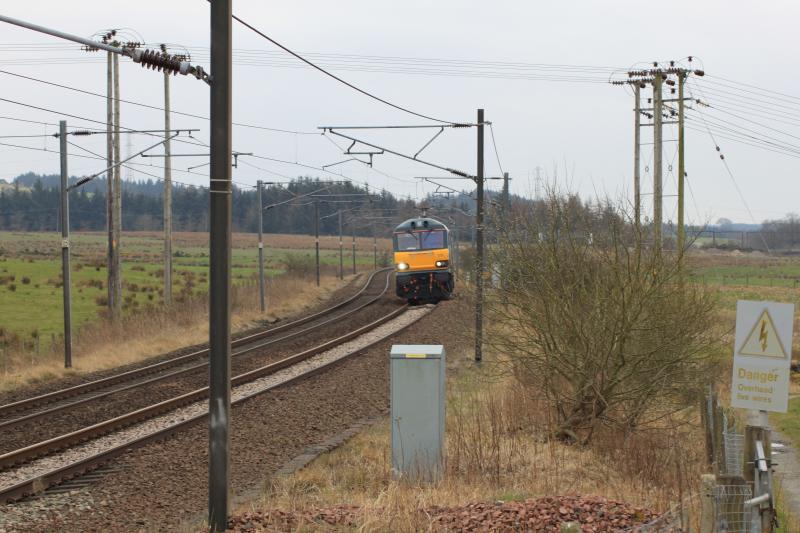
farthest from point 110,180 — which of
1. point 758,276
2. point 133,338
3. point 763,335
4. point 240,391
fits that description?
point 758,276

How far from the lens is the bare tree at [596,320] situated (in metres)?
13.0

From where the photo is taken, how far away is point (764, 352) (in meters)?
8.19

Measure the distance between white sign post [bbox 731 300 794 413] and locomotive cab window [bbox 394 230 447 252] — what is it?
1061 inches

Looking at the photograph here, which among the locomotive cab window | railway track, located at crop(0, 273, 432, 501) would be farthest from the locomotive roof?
railway track, located at crop(0, 273, 432, 501)

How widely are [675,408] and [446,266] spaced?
2149 cm

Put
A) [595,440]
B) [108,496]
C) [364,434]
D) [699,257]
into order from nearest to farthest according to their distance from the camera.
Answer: [108,496], [595,440], [364,434], [699,257]

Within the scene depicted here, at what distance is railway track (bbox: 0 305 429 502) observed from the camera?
437 inches

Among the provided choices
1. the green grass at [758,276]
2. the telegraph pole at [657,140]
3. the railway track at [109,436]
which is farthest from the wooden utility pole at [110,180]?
the green grass at [758,276]

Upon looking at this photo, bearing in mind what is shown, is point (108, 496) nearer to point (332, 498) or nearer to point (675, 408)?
point (332, 498)

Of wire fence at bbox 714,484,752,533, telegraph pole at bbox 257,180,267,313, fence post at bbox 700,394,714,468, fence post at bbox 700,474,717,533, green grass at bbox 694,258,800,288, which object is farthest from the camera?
green grass at bbox 694,258,800,288

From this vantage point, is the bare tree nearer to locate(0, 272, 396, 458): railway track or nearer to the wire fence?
the wire fence

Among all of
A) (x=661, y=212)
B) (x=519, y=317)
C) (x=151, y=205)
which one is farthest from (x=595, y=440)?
(x=151, y=205)

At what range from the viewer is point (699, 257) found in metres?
16.1

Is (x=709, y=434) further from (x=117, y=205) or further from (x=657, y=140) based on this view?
(x=117, y=205)
